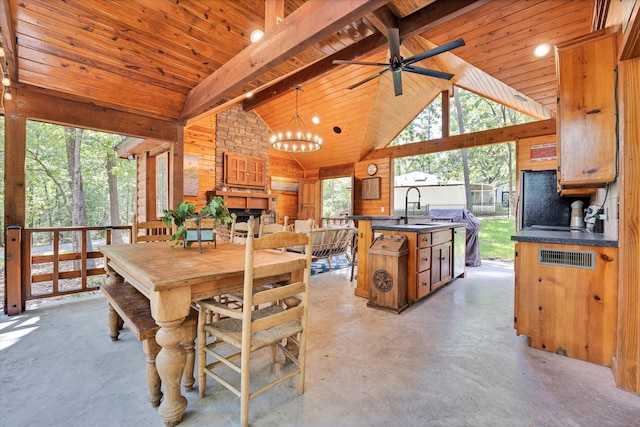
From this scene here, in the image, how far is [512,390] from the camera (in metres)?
1.70

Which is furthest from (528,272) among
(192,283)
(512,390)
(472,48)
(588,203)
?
(472,48)

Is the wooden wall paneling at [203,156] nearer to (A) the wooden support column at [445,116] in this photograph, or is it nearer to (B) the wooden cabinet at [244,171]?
(B) the wooden cabinet at [244,171]

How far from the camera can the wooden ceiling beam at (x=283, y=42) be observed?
2006 mm

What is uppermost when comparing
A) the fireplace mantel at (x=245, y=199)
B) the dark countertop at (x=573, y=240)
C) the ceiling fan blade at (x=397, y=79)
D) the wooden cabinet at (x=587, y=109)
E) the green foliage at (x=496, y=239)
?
the ceiling fan blade at (x=397, y=79)

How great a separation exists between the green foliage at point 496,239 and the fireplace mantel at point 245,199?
579 centimetres

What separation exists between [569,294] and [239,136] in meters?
7.23

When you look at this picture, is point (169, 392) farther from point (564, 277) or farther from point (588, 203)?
point (588, 203)

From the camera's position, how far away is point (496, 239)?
8.73 meters

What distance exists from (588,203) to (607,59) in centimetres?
169

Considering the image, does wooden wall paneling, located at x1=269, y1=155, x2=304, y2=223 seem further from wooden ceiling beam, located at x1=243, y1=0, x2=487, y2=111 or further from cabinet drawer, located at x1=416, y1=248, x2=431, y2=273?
→ cabinet drawer, located at x1=416, y1=248, x2=431, y2=273

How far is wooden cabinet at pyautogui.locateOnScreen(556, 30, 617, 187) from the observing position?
1.93 meters

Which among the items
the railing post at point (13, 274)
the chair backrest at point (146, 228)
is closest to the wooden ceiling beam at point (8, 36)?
the railing post at point (13, 274)

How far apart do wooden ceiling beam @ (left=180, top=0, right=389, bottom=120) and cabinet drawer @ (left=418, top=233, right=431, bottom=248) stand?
2261 mm

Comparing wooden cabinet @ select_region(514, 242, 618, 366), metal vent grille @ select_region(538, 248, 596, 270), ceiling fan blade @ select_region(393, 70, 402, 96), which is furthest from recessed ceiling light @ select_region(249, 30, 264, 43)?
metal vent grille @ select_region(538, 248, 596, 270)
